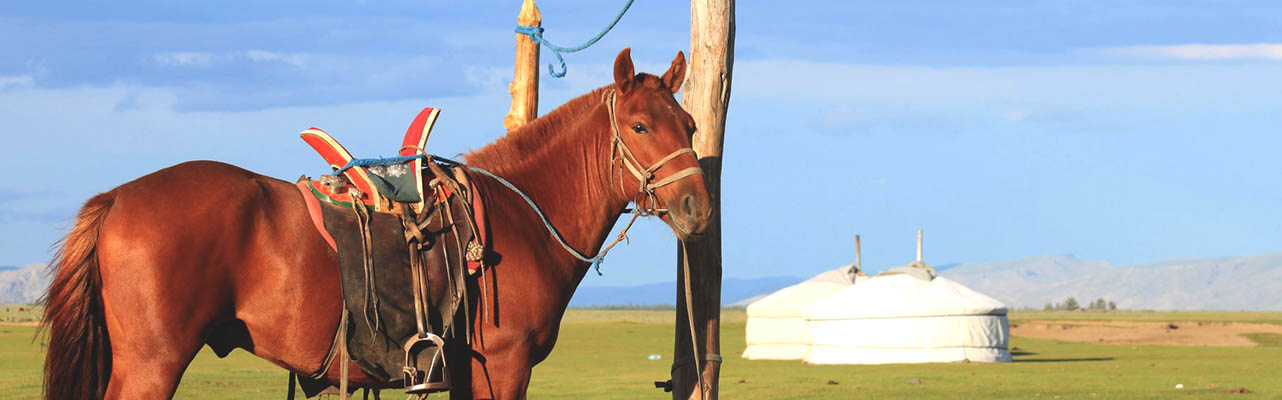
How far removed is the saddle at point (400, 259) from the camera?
14.1 ft

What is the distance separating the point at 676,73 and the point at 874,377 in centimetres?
1417

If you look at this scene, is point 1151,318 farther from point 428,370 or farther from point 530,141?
point 428,370

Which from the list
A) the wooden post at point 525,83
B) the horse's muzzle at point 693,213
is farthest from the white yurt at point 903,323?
the horse's muzzle at point 693,213

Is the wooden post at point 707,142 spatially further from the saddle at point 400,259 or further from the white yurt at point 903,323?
the white yurt at point 903,323

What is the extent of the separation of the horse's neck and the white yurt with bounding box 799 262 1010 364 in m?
18.0

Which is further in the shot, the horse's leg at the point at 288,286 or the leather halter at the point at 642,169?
the leather halter at the point at 642,169

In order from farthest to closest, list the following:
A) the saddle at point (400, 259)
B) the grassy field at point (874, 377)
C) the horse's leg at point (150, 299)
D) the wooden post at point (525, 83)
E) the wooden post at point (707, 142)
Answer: the grassy field at point (874, 377) < the wooden post at point (525, 83) < the wooden post at point (707, 142) < the saddle at point (400, 259) < the horse's leg at point (150, 299)

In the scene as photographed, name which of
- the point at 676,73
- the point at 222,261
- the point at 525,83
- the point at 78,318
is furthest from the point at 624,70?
the point at 525,83

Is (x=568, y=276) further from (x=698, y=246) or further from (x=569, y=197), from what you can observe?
(x=698, y=246)

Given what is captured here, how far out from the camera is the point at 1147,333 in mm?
42531

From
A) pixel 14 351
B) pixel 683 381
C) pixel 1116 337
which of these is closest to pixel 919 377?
pixel 683 381

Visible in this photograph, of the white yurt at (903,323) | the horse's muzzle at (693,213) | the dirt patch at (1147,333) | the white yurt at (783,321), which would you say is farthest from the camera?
the dirt patch at (1147,333)

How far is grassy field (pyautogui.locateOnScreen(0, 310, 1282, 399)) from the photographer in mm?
14961

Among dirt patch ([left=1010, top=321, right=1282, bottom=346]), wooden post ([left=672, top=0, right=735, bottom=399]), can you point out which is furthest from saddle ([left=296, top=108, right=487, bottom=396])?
dirt patch ([left=1010, top=321, right=1282, bottom=346])
